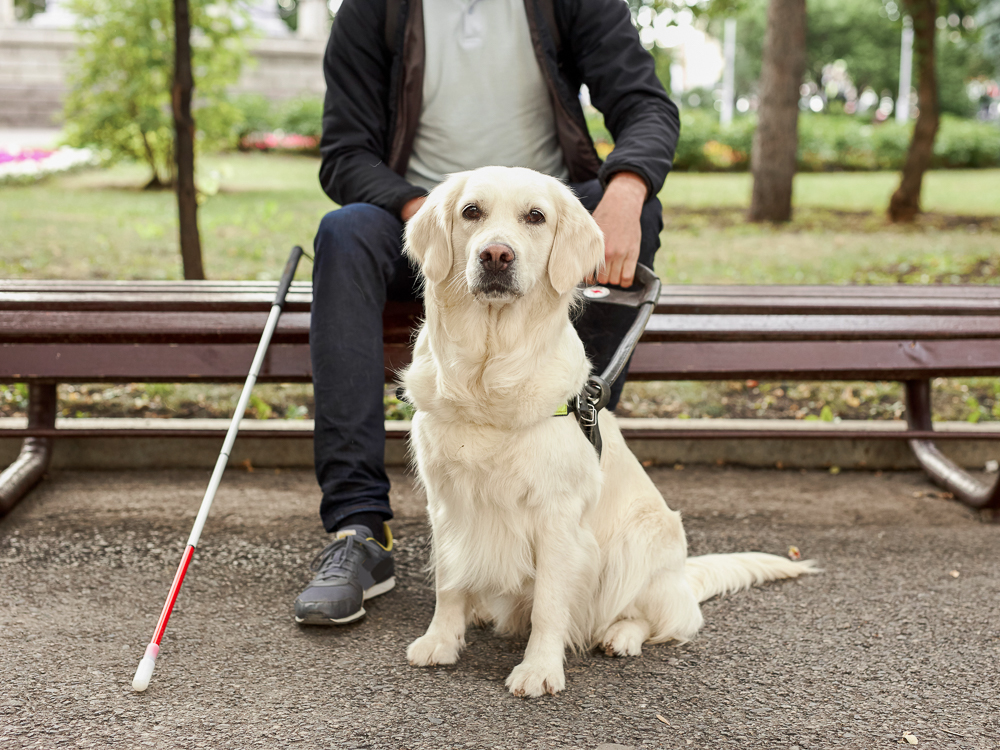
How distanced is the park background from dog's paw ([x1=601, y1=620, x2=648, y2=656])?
1.89 m

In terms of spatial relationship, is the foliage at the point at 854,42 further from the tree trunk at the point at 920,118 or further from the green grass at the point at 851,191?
the tree trunk at the point at 920,118

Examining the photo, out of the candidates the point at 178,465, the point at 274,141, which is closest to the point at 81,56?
the point at 274,141

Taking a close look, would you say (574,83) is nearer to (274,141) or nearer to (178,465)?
(178,465)

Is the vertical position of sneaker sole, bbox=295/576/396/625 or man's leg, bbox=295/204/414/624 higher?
man's leg, bbox=295/204/414/624

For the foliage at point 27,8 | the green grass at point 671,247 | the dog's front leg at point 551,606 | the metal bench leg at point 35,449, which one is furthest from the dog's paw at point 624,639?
the foliage at point 27,8

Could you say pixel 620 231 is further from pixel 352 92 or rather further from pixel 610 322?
pixel 352 92

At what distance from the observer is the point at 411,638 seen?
2.41 metres

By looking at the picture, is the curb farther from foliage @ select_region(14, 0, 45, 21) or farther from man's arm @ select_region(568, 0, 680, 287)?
foliage @ select_region(14, 0, 45, 21)

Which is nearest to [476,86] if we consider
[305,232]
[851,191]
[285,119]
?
[305,232]

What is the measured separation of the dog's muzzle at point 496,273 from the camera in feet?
6.77

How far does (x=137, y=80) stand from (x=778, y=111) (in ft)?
25.9

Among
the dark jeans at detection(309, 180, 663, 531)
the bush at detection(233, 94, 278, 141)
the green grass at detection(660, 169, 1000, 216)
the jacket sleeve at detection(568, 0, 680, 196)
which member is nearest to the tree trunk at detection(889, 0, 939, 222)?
the green grass at detection(660, 169, 1000, 216)

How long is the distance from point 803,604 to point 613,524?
74cm

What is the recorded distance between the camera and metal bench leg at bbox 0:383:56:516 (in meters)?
3.31
